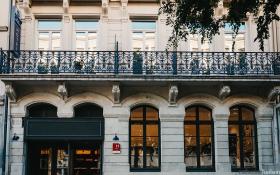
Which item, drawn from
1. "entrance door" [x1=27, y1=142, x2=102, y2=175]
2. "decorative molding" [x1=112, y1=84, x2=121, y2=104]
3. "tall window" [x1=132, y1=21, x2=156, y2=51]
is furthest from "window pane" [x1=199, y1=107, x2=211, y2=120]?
"entrance door" [x1=27, y1=142, x2=102, y2=175]

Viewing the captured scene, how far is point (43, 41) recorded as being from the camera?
56.7 feet

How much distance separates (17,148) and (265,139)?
8853 mm

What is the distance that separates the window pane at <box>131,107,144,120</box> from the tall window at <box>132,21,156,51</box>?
2.35 meters

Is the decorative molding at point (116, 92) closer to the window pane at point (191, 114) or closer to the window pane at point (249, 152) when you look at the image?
the window pane at point (191, 114)

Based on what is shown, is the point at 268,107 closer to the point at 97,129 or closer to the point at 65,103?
the point at 97,129

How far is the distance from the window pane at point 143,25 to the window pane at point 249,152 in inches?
216

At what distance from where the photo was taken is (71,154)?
16.4 m

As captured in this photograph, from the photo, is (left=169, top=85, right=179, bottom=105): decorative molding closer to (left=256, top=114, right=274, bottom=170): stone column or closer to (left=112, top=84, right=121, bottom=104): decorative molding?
(left=112, top=84, right=121, bottom=104): decorative molding

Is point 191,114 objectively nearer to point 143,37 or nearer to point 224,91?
point 224,91

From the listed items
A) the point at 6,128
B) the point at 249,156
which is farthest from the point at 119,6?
the point at 249,156

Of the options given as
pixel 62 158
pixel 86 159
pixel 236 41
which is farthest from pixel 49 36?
pixel 236 41

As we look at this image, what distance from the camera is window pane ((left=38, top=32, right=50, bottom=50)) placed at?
1720 cm

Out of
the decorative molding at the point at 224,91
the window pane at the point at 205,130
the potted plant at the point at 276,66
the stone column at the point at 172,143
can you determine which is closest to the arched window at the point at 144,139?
the stone column at the point at 172,143

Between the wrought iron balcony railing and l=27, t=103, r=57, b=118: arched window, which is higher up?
the wrought iron balcony railing
